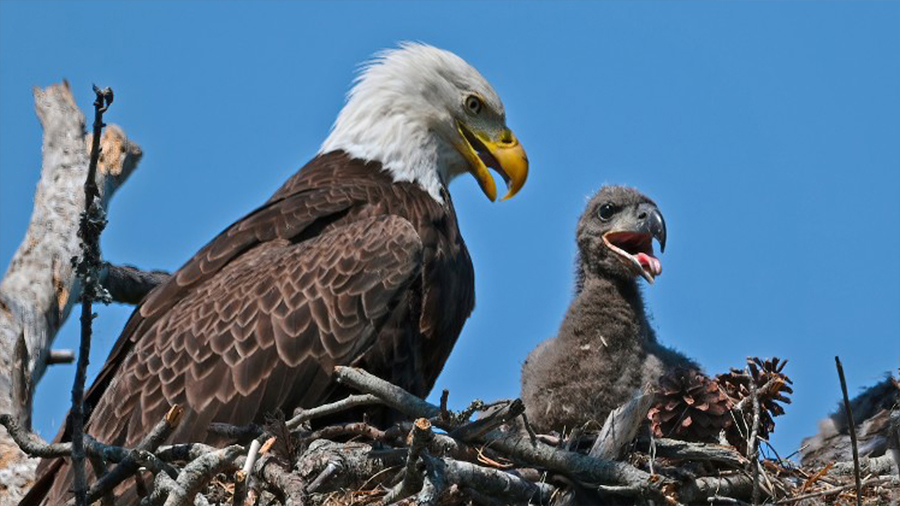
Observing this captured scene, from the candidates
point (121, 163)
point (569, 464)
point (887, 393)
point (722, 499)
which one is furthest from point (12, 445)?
Answer: point (887, 393)

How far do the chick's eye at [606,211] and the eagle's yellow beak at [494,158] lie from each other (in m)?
0.48

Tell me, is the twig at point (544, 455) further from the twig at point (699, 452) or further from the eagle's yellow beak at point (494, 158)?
the eagle's yellow beak at point (494, 158)

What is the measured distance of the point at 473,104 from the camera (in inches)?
329

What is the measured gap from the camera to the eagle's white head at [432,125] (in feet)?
26.8

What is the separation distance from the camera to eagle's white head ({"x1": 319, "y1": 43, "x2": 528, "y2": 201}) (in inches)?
321

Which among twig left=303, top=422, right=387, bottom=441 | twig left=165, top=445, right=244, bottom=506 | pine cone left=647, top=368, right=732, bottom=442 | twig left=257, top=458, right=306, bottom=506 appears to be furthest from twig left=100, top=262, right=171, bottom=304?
twig left=165, top=445, right=244, bottom=506

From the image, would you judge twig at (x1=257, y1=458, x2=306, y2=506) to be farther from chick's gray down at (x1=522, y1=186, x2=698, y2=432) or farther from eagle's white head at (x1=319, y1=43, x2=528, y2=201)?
eagle's white head at (x1=319, y1=43, x2=528, y2=201)

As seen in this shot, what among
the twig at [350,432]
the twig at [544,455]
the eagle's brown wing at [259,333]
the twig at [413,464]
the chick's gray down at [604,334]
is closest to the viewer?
the twig at [413,464]

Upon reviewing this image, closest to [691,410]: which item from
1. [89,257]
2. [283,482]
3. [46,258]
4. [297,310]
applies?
[297,310]

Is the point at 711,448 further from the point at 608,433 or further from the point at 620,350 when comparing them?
the point at 620,350

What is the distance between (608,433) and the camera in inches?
241

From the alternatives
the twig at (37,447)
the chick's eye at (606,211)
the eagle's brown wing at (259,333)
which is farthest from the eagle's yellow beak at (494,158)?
the twig at (37,447)

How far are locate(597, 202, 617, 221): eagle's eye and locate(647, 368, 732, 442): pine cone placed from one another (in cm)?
159

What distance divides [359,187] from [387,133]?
0.67 metres
